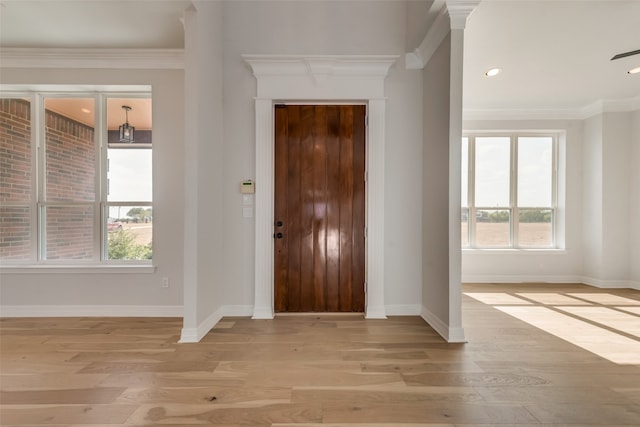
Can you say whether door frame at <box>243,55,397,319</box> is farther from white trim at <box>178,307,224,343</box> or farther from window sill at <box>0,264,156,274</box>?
window sill at <box>0,264,156,274</box>

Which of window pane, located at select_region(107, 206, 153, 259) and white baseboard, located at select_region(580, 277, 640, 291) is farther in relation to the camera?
white baseboard, located at select_region(580, 277, 640, 291)

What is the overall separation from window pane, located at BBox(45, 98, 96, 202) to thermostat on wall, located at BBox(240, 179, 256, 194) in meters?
1.73

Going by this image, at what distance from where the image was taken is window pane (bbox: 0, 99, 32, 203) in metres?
3.38

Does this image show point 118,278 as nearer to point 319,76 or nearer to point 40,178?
point 40,178

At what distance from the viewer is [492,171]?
5.12m

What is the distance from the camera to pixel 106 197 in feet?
11.2

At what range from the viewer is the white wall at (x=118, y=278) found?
327 centimetres

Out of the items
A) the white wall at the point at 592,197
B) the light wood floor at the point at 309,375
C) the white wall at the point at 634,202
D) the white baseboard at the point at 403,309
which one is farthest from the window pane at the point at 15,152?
the white wall at the point at 634,202

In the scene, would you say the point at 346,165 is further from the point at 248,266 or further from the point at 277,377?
the point at 277,377

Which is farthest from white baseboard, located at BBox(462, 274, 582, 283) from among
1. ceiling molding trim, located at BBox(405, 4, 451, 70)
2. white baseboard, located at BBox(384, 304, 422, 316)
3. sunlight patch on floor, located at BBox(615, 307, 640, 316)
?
ceiling molding trim, located at BBox(405, 4, 451, 70)

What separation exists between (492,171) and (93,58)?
581 cm

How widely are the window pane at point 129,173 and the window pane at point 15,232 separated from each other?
1017mm

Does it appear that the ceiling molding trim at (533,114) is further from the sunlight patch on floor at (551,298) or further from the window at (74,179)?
the window at (74,179)

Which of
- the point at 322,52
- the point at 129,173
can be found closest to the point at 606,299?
the point at 322,52
